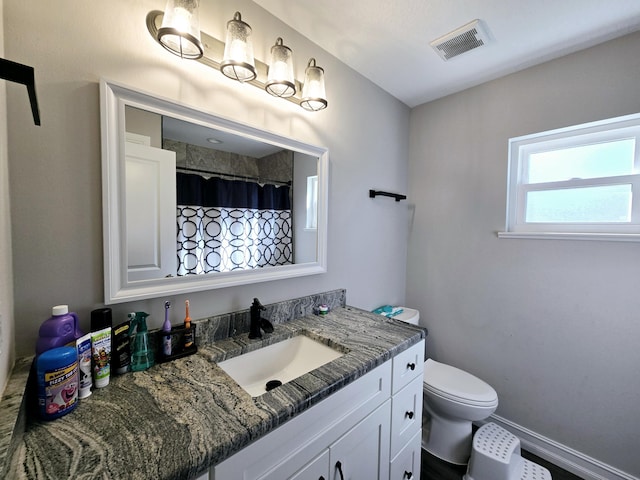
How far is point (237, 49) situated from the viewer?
1.02 meters

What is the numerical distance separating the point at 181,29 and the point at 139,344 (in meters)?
1.07

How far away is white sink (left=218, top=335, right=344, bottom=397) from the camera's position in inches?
41.1

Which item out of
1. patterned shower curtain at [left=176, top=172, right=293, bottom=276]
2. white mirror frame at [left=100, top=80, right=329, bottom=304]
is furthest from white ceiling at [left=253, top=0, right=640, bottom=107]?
patterned shower curtain at [left=176, top=172, right=293, bottom=276]

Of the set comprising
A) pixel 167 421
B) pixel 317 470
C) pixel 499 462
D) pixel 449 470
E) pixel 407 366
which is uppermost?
pixel 167 421

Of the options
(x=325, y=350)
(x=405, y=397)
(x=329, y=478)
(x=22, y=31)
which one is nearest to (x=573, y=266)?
(x=405, y=397)

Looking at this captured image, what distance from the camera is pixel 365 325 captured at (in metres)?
1.33

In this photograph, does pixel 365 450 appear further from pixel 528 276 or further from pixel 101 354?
pixel 528 276

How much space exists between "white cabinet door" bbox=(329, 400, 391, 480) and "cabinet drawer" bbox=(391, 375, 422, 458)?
0.05 meters

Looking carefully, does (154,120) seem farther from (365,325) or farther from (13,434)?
(365,325)

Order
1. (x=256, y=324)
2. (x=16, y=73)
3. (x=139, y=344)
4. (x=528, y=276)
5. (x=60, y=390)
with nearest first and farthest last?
(x=16, y=73) < (x=60, y=390) < (x=139, y=344) < (x=256, y=324) < (x=528, y=276)


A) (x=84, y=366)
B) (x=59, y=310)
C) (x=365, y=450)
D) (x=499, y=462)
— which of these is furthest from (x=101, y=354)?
(x=499, y=462)

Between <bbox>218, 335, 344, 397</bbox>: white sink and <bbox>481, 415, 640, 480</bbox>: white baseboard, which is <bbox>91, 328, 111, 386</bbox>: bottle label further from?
<bbox>481, 415, 640, 480</bbox>: white baseboard

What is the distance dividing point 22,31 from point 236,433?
1.23m

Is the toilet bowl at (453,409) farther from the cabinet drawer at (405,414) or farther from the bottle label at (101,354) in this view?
the bottle label at (101,354)
